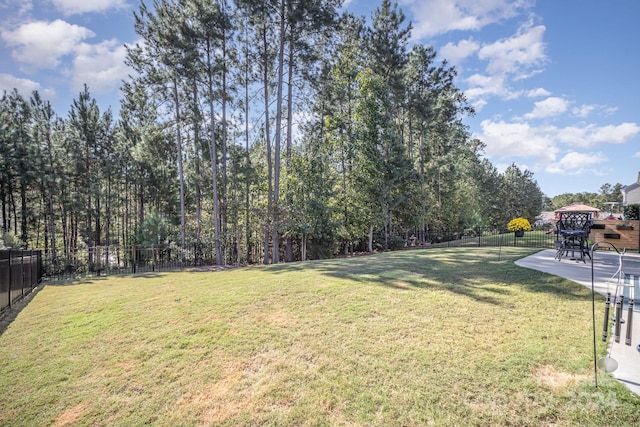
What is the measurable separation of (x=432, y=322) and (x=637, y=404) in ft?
6.95

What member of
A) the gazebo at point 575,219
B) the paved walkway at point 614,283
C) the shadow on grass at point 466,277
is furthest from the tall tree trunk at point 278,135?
the gazebo at point 575,219

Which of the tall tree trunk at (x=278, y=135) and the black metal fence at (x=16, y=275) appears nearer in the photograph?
the black metal fence at (x=16, y=275)

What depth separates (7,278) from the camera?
7.07 m

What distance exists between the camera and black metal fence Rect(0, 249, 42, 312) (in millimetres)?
6809

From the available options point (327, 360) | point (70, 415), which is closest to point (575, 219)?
point (327, 360)

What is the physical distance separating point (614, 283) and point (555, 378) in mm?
3883

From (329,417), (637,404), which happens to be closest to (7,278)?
(329,417)

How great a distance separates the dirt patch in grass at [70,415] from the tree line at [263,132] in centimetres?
1154

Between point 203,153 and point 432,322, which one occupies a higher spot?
point 203,153

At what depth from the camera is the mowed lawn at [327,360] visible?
8.77 ft

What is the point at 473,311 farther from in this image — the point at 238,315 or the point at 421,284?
the point at 238,315

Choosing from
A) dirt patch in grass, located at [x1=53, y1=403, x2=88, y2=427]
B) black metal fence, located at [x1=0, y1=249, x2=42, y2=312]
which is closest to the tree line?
black metal fence, located at [x1=0, y1=249, x2=42, y2=312]

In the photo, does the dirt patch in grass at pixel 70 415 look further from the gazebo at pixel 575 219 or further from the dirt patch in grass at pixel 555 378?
the gazebo at pixel 575 219

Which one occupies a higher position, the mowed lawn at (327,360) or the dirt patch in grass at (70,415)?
the mowed lawn at (327,360)
